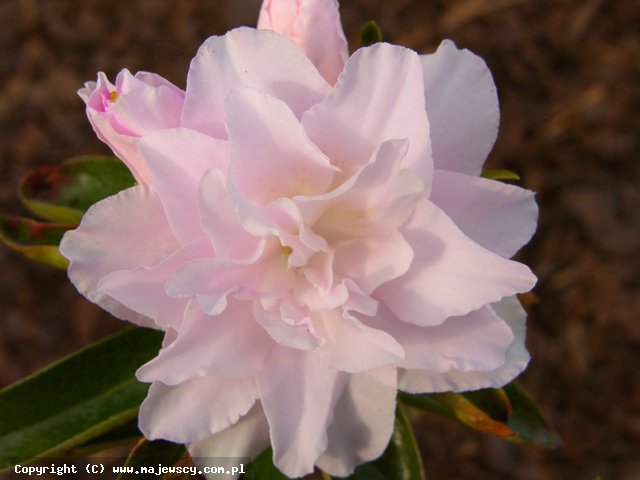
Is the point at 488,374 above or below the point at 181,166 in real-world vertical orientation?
below

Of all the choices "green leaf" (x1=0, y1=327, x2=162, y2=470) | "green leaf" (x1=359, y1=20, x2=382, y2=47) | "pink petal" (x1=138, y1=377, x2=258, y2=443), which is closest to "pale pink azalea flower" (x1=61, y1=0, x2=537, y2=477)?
"pink petal" (x1=138, y1=377, x2=258, y2=443)

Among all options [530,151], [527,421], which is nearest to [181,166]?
[527,421]

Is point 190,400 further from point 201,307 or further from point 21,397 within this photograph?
point 21,397

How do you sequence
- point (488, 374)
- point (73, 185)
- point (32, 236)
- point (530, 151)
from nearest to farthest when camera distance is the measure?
point (488, 374)
point (32, 236)
point (73, 185)
point (530, 151)

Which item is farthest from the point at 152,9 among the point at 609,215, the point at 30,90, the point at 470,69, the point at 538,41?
the point at 470,69

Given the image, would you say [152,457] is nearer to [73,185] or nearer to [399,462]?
[399,462]

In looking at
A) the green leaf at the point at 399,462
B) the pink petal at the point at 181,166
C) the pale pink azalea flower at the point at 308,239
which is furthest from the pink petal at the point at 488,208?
the green leaf at the point at 399,462
